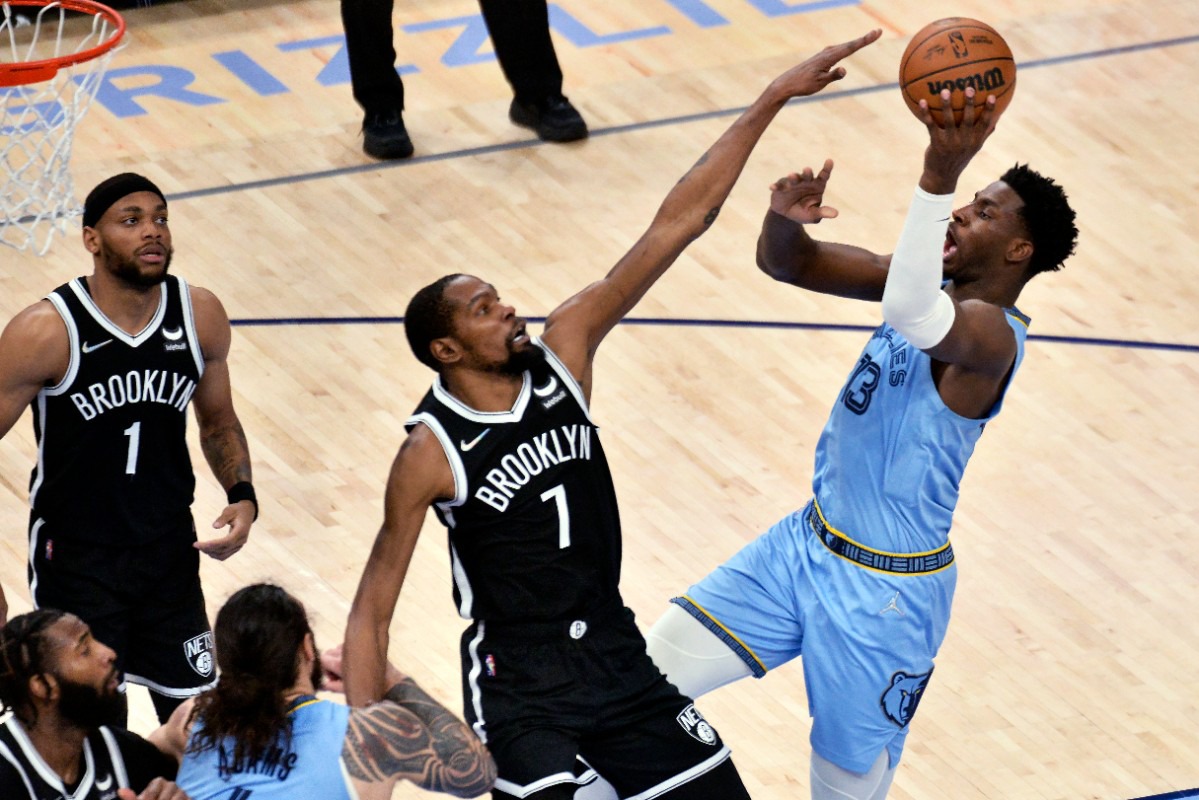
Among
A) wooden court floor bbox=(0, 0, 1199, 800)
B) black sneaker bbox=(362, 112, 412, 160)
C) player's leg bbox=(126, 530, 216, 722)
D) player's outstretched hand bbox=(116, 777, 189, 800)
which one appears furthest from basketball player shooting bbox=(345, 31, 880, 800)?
black sneaker bbox=(362, 112, 412, 160)

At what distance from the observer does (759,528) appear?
718 centimetres

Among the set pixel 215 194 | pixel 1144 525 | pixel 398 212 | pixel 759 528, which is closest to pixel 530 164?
pixel 398 212

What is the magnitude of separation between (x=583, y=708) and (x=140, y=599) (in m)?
1.38

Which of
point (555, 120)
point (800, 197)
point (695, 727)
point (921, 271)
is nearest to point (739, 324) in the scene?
point (555, 120)

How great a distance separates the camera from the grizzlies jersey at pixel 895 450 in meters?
4.97

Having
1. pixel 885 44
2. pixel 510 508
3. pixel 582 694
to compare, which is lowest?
pixel 885 44

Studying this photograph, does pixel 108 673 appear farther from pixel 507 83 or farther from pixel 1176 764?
pixel 507 83

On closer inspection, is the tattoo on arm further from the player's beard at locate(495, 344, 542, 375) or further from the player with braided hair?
the player with braided hair

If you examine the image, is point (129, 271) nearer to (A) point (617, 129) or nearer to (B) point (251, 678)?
(B) point (251, 678)

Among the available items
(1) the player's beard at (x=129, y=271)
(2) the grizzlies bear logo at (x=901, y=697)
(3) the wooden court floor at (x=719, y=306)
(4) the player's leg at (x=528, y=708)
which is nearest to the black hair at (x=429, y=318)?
(4) the player's leg at (x=528, y=708)

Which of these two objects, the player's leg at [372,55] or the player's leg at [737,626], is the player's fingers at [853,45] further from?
the player's leg at [372,55]

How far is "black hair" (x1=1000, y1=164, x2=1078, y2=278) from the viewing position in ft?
16.2

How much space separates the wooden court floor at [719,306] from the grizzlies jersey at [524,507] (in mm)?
1653

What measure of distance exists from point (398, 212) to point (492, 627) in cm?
483
